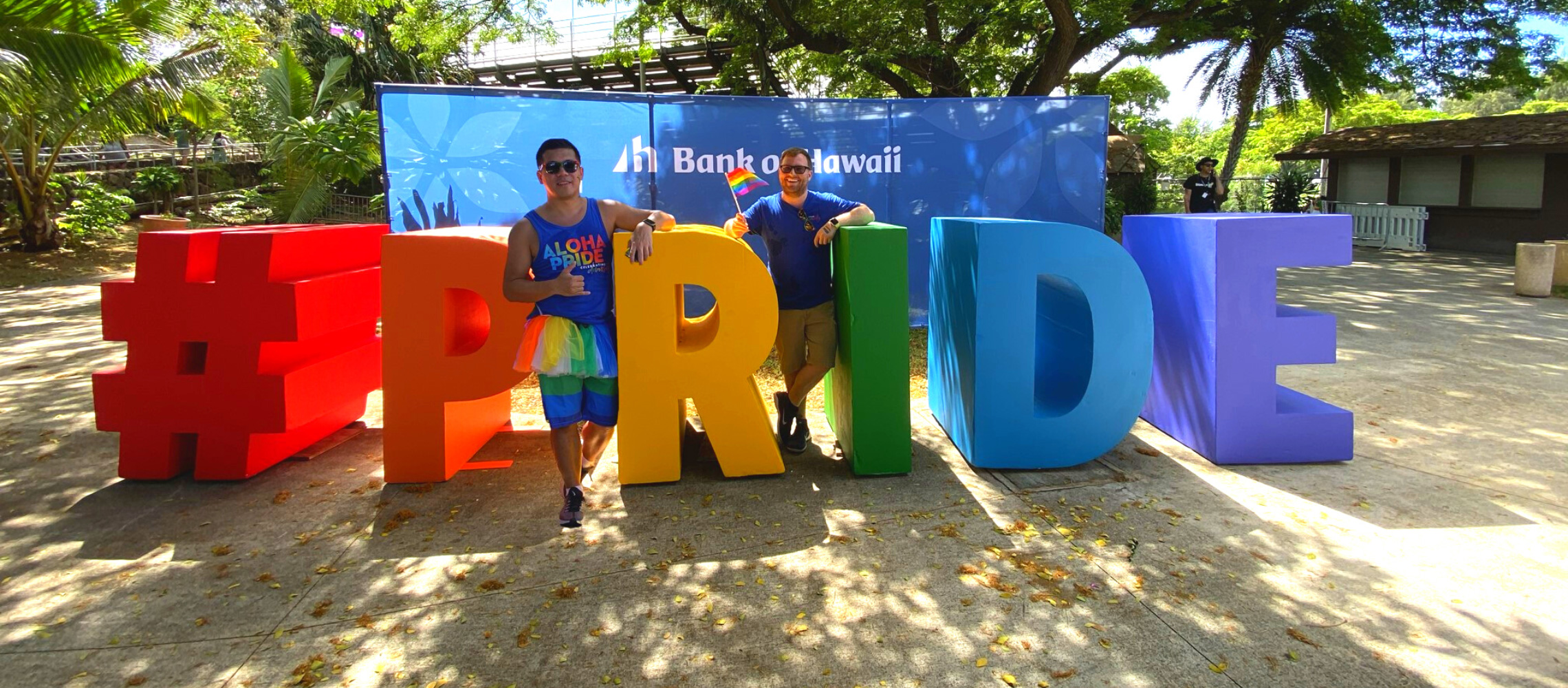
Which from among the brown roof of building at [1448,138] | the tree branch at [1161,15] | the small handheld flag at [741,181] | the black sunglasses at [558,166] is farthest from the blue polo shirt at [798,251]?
the brown roof of building at [1448,138]

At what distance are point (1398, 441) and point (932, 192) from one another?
15.5ft

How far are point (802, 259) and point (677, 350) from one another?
2.95ft

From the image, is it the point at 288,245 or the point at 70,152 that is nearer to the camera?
the point at 288,245

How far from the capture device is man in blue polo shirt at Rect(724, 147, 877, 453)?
5.13m

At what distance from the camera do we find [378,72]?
2775 cm

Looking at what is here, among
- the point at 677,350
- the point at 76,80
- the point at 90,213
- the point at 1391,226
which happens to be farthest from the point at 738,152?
the point at 1391,226

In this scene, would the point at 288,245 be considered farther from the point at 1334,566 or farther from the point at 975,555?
the point at 1334,566

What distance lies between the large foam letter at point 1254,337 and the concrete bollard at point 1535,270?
8.84 metres

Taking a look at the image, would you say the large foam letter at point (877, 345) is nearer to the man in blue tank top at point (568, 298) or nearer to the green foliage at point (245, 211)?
the man in blue tank top at point (568, 298)

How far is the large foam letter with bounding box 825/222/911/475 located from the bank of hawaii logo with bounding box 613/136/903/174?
3.72m

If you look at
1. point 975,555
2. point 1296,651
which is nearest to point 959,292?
point 975,555

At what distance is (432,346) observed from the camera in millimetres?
4770

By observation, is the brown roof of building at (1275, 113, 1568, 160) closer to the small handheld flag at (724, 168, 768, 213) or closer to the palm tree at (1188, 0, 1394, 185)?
the palm tree at (1188, 0, 1394, 185)

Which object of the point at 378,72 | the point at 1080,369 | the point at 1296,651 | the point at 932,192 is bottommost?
the point at 1296,651
